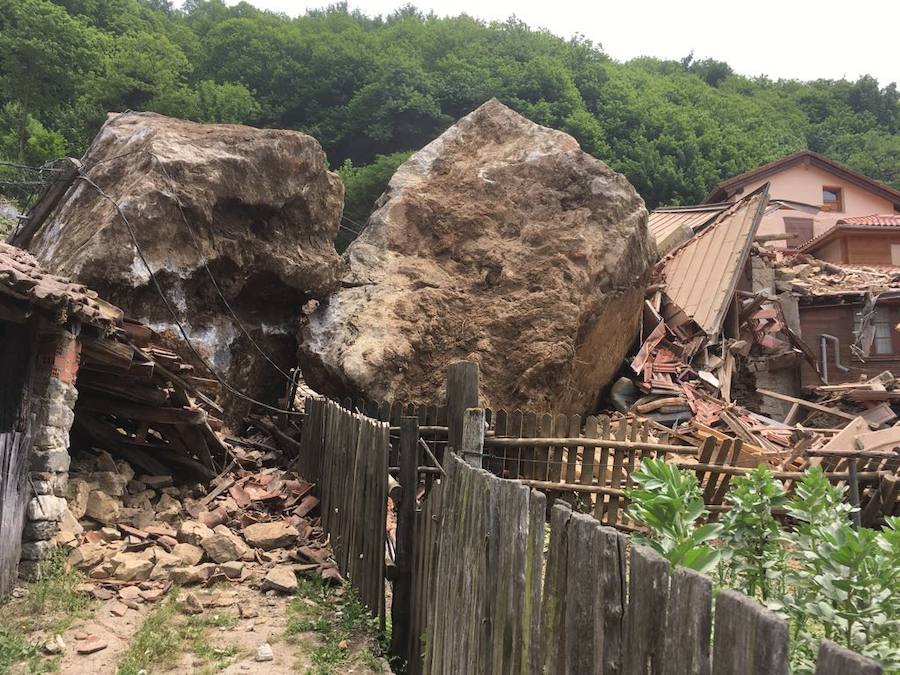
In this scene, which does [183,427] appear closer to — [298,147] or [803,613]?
[298,147]

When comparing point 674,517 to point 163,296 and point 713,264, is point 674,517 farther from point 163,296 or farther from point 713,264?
point 713,264

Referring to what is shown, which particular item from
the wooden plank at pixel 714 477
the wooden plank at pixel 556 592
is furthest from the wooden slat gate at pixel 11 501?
the wooden plank at pixel 714 477

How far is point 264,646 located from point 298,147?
842 centimetres

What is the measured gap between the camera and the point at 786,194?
32.1m

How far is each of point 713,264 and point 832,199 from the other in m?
21.3

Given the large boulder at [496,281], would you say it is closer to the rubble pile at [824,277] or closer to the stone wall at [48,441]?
the stone wall at [48,441]

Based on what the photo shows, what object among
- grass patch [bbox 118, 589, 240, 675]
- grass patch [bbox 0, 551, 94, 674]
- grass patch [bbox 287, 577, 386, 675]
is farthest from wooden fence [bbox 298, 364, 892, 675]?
grass patch [bbox 0, 551, 94, 674]

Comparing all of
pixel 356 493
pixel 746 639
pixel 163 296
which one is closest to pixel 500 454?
pixel 356 493

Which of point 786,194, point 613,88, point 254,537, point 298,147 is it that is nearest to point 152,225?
point 298,147

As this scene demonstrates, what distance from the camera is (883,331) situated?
70.5 feet

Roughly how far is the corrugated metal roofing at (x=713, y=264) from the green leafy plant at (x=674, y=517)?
1180 centimetres

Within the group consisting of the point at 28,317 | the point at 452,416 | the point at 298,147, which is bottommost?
the point at 452,416

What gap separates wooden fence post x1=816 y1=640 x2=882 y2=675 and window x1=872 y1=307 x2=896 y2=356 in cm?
2303

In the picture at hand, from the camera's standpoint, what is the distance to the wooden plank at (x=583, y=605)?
2.12m
